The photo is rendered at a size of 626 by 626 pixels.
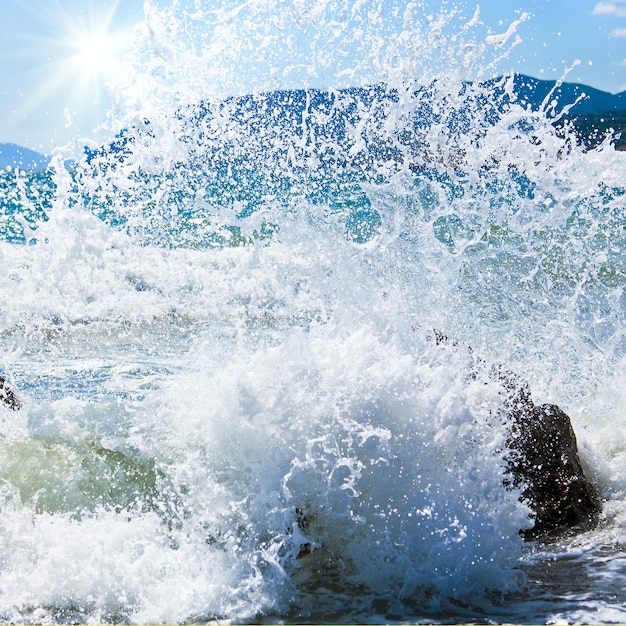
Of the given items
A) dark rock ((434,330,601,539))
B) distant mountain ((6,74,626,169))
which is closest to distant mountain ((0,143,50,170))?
distant mountain ((6,74,626,169))

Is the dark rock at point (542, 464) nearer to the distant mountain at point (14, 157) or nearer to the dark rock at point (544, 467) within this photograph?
the dark rock at point (544, 467)

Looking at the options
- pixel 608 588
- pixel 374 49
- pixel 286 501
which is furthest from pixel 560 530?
pixel 374 49

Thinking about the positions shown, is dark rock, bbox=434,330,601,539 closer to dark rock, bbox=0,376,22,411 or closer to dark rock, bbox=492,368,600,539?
dark rock, bbox=492,368,600,539

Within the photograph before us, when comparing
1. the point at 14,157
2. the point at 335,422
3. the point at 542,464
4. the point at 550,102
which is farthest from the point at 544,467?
the point at 14,157

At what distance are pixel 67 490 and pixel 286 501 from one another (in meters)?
1.23

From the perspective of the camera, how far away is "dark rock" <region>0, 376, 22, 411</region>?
458 cm

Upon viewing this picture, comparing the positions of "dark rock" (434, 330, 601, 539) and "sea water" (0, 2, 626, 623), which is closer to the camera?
"sea water" (0, 2, 626, 623)

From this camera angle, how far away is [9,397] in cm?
467

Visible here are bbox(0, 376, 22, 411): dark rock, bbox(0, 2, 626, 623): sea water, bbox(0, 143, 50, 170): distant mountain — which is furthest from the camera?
bbox(0, 143, 50, 170): distant mountain

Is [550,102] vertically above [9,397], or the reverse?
[550,102]

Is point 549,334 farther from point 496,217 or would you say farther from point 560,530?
point 560,530

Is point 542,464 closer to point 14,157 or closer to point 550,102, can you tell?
point 550,102

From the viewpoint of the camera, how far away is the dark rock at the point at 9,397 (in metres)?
4.58

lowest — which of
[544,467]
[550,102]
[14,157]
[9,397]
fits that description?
[544,467]
